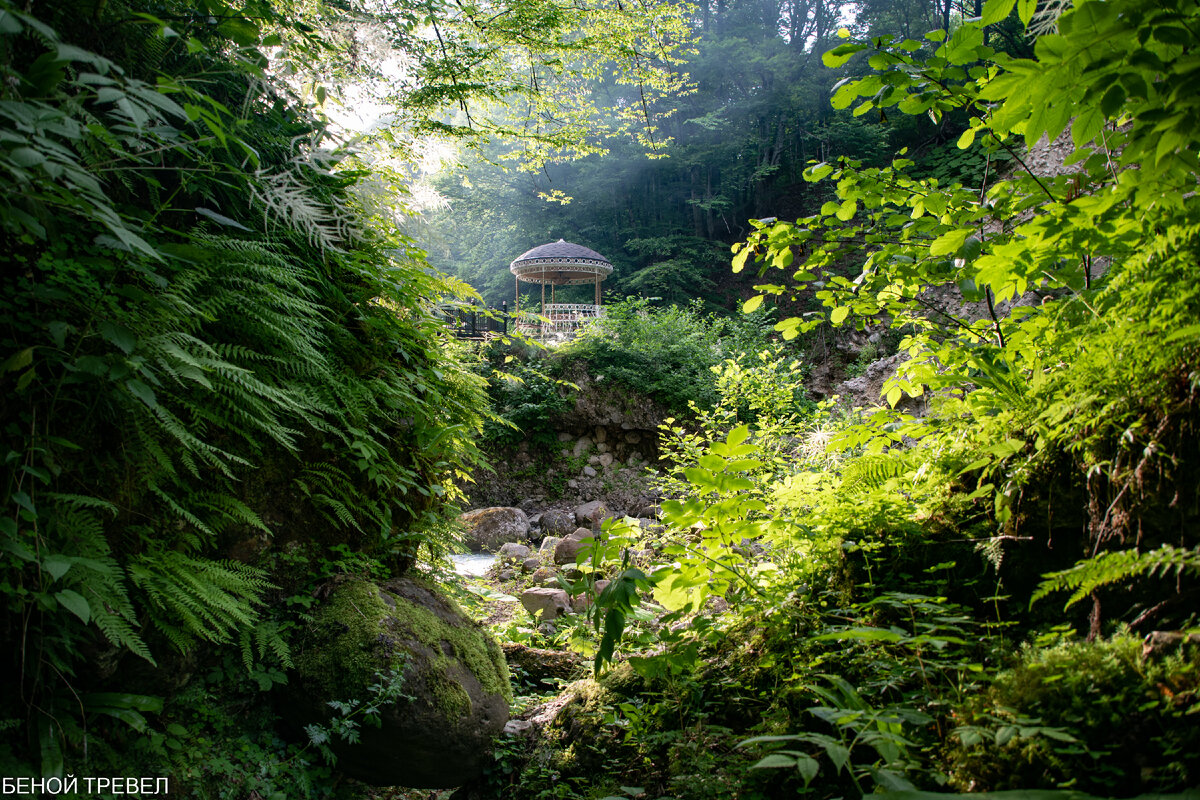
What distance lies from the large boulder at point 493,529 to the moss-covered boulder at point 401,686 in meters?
5.21

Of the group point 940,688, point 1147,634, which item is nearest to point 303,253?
point 940,688

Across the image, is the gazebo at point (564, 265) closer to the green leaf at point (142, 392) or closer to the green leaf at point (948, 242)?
the green leaf at point (948, 242)

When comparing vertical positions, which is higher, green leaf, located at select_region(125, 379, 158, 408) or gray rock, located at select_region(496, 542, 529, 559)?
green leaf, located at select_region(125, 379, 158, 408)

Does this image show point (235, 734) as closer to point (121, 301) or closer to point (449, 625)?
point (449, 625)

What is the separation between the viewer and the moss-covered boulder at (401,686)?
2.10 m

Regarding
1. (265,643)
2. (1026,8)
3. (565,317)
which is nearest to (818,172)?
(1026,8)

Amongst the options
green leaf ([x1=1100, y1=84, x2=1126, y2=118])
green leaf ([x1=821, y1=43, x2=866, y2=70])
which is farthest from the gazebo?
green leaf ([x1=1100, y1=84, x2=1126, y2=118])

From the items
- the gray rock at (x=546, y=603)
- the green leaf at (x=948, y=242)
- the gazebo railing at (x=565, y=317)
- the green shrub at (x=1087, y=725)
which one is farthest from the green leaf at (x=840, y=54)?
the gazebo railing at (x=565, y=317)

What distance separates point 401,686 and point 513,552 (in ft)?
15.9

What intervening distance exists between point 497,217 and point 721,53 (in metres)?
10.8

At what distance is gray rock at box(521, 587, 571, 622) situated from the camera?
4.61 meters

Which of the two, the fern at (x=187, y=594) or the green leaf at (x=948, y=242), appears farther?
the fern at (x=187, y=594)

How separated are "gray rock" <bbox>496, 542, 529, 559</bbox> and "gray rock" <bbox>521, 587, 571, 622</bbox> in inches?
76.0

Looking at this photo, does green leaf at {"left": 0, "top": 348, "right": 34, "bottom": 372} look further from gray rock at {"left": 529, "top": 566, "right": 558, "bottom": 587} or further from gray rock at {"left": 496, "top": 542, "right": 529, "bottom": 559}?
gray rock at {"left": 496, "top": 542, "right": 529, "bottom": 559}
